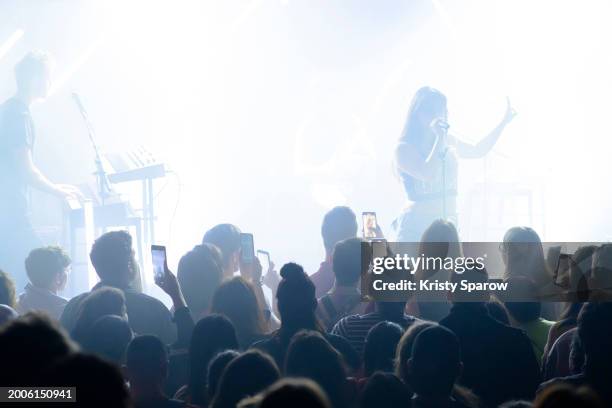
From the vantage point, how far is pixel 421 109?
6070mm

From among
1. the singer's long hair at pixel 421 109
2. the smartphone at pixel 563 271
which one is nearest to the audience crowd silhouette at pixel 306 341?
the smartphone at pixel 563 271

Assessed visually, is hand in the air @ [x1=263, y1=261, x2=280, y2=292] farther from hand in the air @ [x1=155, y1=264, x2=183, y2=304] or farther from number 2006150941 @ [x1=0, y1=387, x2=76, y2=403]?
number 2006150941 @ [x1=0, y1=387, x2=76, y2=403]

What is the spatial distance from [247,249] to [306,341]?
A: 2066 millimetres

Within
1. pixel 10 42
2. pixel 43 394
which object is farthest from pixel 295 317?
pixel 10 42

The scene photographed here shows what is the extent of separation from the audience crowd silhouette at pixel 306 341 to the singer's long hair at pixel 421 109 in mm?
1994

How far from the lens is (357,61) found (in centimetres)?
1443

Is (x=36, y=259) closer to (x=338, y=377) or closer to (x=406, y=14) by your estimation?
(x=338, y=377)

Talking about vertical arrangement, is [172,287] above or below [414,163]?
below

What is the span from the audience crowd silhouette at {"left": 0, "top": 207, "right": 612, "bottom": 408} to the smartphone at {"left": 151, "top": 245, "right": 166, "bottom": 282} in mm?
39

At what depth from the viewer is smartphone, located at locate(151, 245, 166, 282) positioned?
3.86m

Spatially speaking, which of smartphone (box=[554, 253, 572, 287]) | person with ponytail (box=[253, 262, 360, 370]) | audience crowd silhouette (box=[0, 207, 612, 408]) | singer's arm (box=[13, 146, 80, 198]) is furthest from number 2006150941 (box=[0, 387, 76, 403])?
singer's arm (box=[13, 146, 80, 198])

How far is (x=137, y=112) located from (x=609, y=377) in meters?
11.3

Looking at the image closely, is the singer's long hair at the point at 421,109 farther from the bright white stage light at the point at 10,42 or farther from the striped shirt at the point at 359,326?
the bright white stage light at the point at 10,42

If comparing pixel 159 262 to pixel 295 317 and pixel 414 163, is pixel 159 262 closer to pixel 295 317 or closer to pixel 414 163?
pixel 295 317
